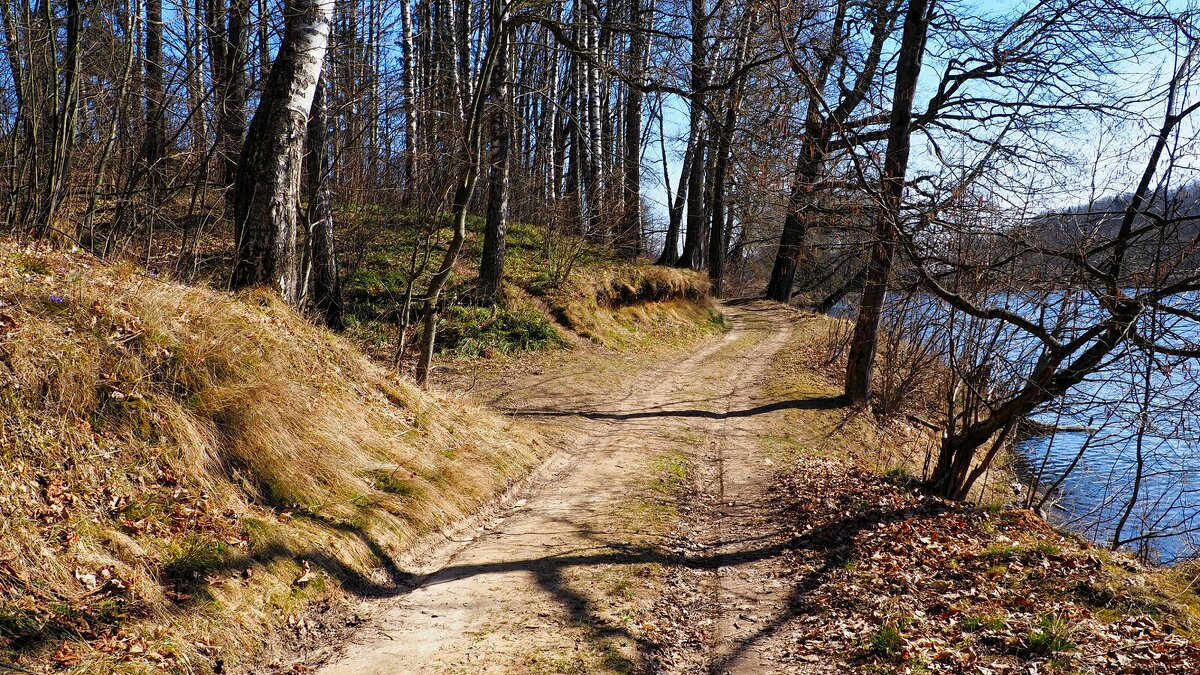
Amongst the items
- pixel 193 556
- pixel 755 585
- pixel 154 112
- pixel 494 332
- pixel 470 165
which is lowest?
pixel 755 585

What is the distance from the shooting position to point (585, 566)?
5.83m

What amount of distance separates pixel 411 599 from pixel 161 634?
5.65 ft

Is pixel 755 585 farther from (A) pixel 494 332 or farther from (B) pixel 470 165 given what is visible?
(A) pixel 494 332

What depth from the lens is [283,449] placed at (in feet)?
18.7

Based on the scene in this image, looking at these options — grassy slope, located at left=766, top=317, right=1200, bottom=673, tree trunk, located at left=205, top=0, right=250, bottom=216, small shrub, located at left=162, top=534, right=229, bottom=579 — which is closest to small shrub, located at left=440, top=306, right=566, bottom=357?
tree trunk, located at left=205, top=0, right=250, bottom=216

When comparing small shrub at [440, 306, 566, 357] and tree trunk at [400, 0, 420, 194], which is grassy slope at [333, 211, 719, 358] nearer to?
small shrub at [440, 306, 566, 357]

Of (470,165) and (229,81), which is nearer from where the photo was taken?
(470,165)

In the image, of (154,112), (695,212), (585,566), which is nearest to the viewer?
(585,566)

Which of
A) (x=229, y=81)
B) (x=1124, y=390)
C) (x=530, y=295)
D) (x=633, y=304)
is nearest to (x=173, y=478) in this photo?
(x=229, y=81)

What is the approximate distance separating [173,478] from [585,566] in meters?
3.07

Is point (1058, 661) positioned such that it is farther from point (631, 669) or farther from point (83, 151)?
point (83, 151)

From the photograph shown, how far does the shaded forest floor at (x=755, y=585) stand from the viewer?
441 cm

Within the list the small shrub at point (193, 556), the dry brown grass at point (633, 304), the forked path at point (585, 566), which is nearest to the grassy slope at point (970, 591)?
the forked path at point (585, 566)

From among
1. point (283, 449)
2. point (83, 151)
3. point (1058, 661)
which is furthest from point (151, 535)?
point (83, 151)
